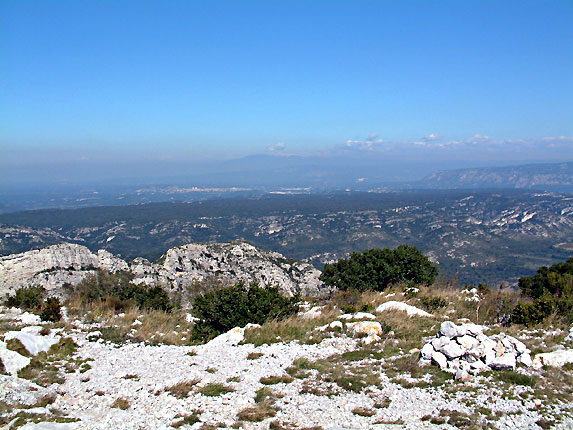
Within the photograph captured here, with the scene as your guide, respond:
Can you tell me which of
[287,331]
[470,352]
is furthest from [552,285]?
[287,331]

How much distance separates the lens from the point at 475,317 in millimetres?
13336

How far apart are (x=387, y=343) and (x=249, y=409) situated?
535 centimetres

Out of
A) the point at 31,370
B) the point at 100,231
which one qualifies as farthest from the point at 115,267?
the point at 100,231

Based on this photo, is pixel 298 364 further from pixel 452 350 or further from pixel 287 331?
pixel 452 350

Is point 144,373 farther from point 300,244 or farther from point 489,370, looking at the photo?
point 300,244

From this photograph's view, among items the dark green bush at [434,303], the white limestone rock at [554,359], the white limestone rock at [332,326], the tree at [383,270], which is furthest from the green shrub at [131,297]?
the white limestone rock at [554,359]

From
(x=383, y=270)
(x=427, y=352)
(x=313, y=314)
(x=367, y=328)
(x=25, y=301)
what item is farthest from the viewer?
(x=383, y=270)

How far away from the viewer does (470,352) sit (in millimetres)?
9172

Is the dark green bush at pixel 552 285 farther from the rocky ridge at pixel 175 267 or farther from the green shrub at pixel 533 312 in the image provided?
the rocky ridge at pixel 175 267

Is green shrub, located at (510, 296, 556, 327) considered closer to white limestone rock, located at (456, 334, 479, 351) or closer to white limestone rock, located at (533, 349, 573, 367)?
white limestone rock, located at (533, 349, 573, 367)

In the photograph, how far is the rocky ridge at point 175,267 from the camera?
46031 millimetres

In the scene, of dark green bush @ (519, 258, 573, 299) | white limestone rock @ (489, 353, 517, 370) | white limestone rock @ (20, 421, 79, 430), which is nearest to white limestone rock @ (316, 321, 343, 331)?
white limestone rock @ (489, 353, 517, 370)

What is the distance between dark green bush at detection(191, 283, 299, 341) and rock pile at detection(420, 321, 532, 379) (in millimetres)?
Result: 6080

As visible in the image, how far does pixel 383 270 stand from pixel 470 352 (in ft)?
58.7
